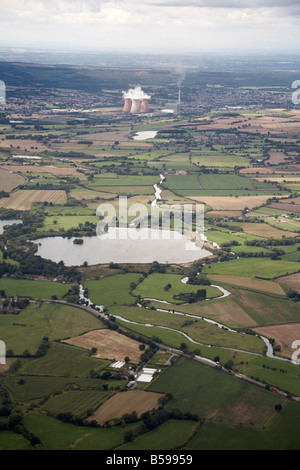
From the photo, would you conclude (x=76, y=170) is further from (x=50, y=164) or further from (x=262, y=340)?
(x=262, y=340)

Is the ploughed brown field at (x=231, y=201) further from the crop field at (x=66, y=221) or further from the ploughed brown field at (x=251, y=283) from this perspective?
the ploughed brown field at (x=251, y=283)

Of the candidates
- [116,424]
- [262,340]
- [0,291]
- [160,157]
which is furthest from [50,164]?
[116,424]

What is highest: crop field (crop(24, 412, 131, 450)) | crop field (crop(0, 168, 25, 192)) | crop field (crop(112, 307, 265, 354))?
crop field (crop(0, 168, 25, 192))

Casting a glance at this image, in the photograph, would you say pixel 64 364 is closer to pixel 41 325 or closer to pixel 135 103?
pixel 41 325

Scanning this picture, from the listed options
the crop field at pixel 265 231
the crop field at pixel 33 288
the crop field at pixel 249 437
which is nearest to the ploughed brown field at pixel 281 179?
the crop field at pixel 265 231

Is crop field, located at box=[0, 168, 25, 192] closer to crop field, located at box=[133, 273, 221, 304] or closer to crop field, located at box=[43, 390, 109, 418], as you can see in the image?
crop field, located at box=[133, 273, 221, 304]

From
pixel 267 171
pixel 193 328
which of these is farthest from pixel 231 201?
pixel 193 328

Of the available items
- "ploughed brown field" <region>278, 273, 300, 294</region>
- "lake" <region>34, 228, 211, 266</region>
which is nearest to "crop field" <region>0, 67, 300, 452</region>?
"ploughed brown field" <region>278, 273, 300, 294</region>
